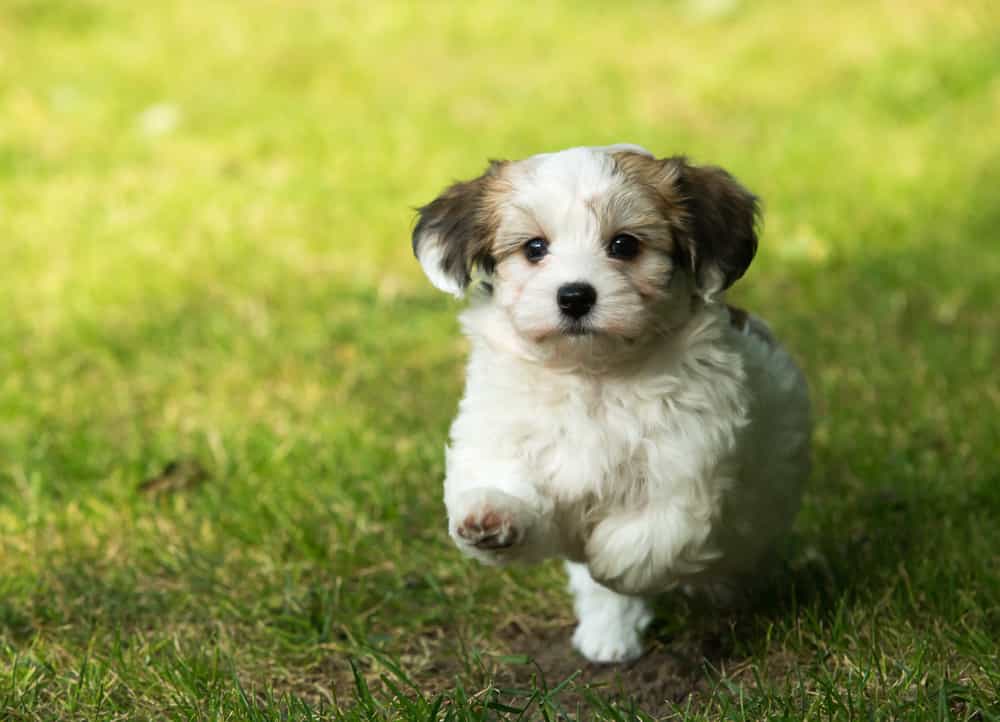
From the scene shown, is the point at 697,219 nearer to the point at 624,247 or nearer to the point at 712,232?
the point at 712,232

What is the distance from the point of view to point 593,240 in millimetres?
3283

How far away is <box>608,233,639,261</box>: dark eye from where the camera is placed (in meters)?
3.32

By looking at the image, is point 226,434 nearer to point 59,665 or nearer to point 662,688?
point 59,665

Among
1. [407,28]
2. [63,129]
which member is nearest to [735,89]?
[407,28]

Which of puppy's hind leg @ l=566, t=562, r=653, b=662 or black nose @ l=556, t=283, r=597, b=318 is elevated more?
black nose @ l=556, t=283, r=597, b=318

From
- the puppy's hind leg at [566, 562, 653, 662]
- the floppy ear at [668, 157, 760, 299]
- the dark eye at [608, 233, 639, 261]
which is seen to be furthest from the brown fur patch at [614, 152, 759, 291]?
the puppy's hind leg at [566, 562, 653, 662]

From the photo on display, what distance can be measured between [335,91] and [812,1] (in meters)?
4.18

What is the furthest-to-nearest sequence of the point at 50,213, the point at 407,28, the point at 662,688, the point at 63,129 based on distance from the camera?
the point at 407,28 → the point at 63,129 → the point at 50,213 → the point at 662,688

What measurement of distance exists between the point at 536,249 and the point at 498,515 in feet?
2.09

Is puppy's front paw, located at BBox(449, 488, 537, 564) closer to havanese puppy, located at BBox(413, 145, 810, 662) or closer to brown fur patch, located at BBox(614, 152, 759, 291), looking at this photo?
havanese puppy, located at BBox(413, 145, 810, 662)

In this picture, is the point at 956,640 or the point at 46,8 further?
Answer: the point at 46,8

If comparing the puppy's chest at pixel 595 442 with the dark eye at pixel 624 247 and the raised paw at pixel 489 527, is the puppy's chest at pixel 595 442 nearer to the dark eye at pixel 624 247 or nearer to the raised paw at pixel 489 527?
the raised paw at pixel 489 527

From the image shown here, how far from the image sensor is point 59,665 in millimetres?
3766

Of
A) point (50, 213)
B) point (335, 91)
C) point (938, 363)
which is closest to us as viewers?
point (938, 363)
